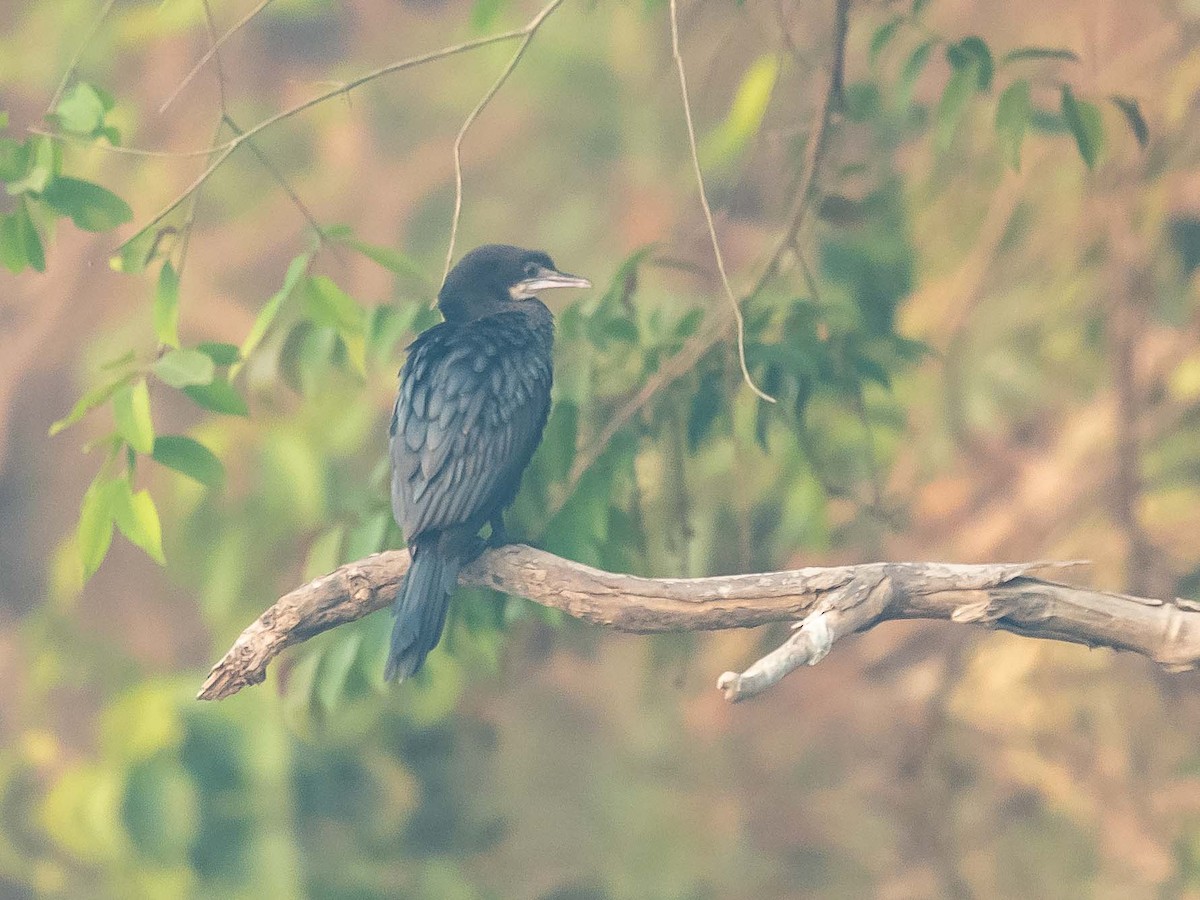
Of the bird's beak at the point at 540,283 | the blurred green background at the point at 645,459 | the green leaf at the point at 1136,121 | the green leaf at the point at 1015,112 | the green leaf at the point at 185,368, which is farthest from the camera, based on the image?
the blurred green background at the point at 645,459

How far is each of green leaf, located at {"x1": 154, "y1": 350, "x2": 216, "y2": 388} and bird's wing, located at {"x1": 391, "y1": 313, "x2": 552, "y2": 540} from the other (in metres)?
0.40

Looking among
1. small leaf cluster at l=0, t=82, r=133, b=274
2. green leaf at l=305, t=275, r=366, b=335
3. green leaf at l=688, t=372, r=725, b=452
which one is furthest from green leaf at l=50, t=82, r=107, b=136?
green leaf at l=688, t=372, r=725, b=452

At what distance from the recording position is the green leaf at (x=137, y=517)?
1753mm

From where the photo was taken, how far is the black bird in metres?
1.95

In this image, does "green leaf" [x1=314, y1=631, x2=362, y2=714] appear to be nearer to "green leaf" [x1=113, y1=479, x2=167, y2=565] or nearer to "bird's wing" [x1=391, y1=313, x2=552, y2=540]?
"bird's wing" [x1=391, y1=313, x2=552, y2=540]

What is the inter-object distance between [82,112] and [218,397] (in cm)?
43

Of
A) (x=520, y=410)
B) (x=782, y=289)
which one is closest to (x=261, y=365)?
(x=520, y=410)

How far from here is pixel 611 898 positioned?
4285 millimetres

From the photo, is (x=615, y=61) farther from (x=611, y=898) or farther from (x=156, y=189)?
(x=611, y=898)

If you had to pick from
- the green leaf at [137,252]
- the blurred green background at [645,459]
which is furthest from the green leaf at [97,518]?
the blurred green background at [645,459]

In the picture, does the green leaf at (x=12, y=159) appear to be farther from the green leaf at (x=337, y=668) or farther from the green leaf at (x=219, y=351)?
the green leaf at (x=337, y=668)

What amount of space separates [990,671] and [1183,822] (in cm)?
67

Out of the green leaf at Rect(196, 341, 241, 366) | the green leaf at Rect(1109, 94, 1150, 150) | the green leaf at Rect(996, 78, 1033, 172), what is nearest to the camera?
the green leaf at Rect(196, 341, 241, 366)

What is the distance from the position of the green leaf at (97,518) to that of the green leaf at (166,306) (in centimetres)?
19
